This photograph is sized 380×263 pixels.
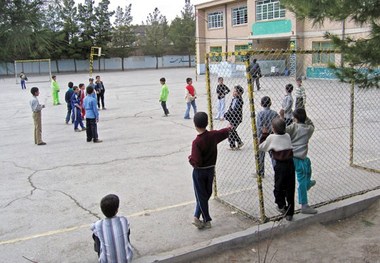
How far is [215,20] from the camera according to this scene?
149ft

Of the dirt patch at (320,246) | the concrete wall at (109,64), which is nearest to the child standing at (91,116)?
the dirt patch at (320,246)

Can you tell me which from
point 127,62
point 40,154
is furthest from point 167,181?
point 127,62

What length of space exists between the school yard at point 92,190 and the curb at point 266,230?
23 centimetres

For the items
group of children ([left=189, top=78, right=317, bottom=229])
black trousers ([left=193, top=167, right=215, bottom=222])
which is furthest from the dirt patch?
black trousers ([left=193, top=167, right=215, bottom=222])

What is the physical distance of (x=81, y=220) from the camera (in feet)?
19.2

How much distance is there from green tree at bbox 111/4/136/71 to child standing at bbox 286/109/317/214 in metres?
61.0

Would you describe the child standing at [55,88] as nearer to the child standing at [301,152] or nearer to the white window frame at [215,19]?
the child standing at [301,152]

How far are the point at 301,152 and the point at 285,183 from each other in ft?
1.98

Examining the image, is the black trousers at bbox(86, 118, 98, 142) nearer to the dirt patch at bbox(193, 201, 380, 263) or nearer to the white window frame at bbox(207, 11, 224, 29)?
the dirt patch at bbox(193, 201, 380, 263)

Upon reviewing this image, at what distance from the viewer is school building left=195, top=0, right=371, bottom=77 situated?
3269 centimetres

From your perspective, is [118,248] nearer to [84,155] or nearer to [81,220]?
[81,220]

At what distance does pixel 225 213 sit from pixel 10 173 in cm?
510

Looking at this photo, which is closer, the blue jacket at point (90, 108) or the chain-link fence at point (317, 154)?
the chain-link fence at point (317, 154)

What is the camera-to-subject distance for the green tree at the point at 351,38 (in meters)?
3.85
